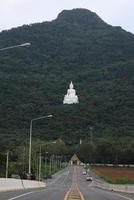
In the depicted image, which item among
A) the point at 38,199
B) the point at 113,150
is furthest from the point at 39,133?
the point at 38,199

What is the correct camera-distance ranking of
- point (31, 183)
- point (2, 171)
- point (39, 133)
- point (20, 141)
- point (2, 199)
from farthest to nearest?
1. point (39, 133)
2. point (20, 141)
3. point (2, 171)
4. point (31, 183)
5. point (2, 199)

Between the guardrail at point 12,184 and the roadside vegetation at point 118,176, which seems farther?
the roadside vegetation at point 118,176

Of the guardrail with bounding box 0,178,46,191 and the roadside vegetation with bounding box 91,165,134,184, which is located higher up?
the roadside vegetation with bounding box 91,165,134,184

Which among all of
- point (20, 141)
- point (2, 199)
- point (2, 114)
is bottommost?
point (2, 199)

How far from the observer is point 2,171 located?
11444 centimetres

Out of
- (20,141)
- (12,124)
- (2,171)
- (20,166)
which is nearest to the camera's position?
(2,171)

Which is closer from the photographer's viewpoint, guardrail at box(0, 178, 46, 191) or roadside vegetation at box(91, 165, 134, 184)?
guardrail at box(0, 178, 46, 191)

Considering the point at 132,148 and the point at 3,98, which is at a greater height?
the point at 3,98

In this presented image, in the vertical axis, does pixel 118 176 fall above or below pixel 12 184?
above

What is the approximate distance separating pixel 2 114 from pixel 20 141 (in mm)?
34460

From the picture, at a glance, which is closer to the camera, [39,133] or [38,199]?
[38,199]

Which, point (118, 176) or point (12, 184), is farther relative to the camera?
point (118, 176)

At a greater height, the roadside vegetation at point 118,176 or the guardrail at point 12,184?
the roadside vegetation at point 118,176

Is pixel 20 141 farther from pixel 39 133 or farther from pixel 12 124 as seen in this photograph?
pixel 39 133
